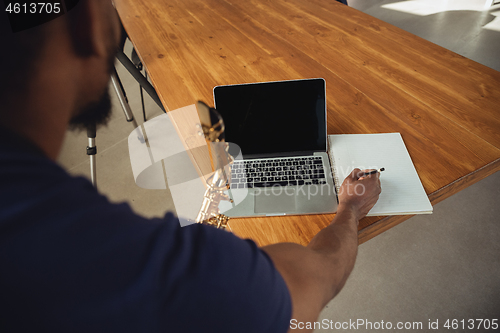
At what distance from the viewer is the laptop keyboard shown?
0.77 m

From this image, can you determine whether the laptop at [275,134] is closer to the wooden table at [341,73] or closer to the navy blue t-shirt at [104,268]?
the wooden table at [341,73]

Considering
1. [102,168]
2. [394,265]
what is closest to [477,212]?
[394,265]

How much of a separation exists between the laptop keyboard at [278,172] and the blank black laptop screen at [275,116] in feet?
0.09

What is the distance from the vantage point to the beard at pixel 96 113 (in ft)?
1.43

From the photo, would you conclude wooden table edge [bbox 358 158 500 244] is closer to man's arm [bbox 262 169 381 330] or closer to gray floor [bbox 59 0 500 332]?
man's arm [bbox 262 169 381 330]

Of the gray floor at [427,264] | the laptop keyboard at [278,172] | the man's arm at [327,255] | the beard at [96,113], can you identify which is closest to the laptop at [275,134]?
the laptop keyboard at [278,172]

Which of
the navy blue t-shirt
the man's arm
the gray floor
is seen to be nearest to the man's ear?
the navy blue t-shirt

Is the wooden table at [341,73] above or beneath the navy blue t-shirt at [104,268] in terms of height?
beneath

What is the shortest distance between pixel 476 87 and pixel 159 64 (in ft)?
4.10

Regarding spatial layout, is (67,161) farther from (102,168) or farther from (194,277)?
(194,277)

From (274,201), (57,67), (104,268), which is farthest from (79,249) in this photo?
(274,201)

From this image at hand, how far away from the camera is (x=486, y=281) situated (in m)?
1.30

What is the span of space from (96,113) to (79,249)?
1.02 feet

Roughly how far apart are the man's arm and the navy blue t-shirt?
0.12 meters
